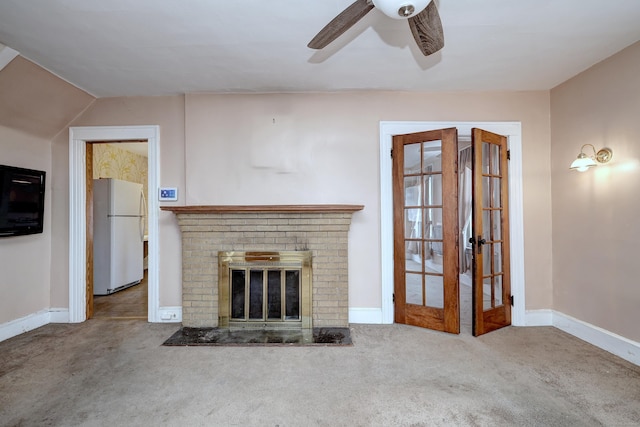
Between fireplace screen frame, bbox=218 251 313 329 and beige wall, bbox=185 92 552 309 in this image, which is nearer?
fireplace screen frame, bbox=218 251 313 329

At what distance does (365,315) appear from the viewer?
3.04 m

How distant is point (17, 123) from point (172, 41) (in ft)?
6.36

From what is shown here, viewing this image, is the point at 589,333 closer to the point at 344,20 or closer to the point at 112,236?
the point at 344,20

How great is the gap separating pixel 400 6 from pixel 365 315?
2660 mm

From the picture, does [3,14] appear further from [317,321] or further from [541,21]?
[541,21]

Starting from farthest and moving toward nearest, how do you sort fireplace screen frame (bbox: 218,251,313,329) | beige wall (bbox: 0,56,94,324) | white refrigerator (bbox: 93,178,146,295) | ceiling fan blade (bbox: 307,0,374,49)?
1. white refrigerator (bbox: 93,178,146,295)
2. fireplace screen frame (bbox: 218,251,313,329)
3. beige wall (bbox: 0,56,94,324)
4. ceiling fan blade (bbox: 307,0,374,49)

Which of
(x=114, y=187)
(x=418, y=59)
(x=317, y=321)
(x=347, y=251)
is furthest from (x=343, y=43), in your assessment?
(x=114, y=187)

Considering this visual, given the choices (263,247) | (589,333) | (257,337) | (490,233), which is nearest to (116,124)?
(263,247)

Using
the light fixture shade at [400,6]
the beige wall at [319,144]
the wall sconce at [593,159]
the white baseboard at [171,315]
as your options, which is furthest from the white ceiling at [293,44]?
the white baseboard at [171,315]

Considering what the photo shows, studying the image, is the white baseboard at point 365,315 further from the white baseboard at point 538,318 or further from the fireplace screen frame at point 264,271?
the white baseboard at point 538,318

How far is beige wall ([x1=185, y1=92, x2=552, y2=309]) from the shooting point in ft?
10.0

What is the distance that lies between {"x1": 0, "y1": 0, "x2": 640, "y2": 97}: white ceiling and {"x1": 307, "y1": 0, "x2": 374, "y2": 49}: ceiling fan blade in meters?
0.29

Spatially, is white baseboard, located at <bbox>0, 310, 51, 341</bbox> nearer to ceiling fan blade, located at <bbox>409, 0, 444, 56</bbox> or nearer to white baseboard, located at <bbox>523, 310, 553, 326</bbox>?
ceiling fan blade, located at <bbox>409, 0, 444, 56</bbox>

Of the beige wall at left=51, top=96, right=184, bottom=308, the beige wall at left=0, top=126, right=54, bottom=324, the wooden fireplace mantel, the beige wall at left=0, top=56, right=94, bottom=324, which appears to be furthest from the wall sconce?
the beige wall at left=0, top=126, right=54, bottom=324
